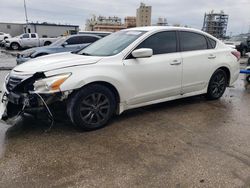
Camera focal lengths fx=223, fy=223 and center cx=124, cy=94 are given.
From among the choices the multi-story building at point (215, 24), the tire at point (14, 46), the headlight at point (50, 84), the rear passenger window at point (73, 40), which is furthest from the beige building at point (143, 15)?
the headlight at point (50, 84)

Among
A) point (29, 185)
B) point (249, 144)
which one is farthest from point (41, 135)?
point (249, 144)

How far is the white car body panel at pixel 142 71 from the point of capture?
10.8ft

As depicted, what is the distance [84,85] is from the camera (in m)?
3.26

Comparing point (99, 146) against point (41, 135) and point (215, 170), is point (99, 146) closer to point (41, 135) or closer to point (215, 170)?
point (41, 135)

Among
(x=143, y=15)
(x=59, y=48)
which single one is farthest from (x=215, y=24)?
(x=143, y=15)

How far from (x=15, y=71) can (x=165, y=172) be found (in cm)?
270

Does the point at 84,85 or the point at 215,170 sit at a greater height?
the point at 84,85

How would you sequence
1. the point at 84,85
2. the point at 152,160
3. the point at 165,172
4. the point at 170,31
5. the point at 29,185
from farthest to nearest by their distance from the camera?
the point at 170,31, the point at 84,85, the point at 152,160, the point at 165,172, the point at 29,185

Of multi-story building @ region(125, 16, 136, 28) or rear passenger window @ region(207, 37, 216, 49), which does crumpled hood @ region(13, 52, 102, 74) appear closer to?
rear passenger window @ region(207, 37, 216, 49)

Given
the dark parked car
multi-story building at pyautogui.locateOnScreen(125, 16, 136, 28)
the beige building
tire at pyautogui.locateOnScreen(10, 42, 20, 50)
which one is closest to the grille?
the dark parked car

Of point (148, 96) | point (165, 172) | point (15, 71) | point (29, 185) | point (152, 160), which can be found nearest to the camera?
point (29, 185)

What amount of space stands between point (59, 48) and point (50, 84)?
6661mm

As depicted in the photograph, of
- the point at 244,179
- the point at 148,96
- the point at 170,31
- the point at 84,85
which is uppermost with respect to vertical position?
the point at 170,31

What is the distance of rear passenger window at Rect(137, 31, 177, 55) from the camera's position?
3957 millimetres
